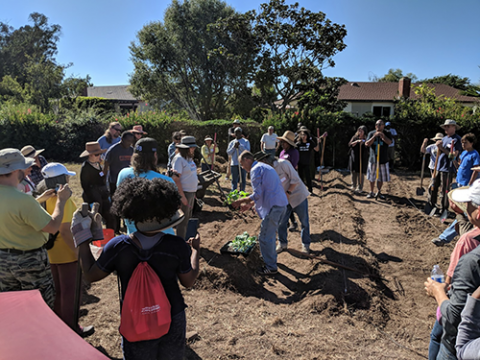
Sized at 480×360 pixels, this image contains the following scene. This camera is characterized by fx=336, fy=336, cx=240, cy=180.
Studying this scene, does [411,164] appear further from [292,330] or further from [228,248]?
[292,330]

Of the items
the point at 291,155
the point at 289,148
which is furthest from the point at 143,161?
the point at 291,155

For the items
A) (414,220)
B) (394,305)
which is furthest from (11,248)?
(414,220)

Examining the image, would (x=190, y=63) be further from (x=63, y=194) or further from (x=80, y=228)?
(x=80, y=228)

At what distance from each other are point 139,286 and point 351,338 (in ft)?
9.23

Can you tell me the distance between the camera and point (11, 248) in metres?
2.81

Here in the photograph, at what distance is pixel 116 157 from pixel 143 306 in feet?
14.9

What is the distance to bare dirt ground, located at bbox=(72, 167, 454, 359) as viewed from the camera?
3.63m

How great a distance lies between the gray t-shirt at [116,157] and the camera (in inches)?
239

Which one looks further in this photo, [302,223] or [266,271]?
[302,223]

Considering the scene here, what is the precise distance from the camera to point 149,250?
2.09 m

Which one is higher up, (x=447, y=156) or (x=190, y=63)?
(x=190, y=63)

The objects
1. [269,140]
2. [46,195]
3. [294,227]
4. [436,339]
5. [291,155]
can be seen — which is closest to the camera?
[436,339]

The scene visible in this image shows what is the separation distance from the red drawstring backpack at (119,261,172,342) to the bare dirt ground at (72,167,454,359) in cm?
169

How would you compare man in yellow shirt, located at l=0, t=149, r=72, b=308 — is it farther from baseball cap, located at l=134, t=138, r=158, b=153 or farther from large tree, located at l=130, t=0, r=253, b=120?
large tree, located at l=130, t=0, r=253, b=120
